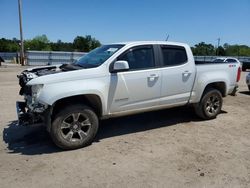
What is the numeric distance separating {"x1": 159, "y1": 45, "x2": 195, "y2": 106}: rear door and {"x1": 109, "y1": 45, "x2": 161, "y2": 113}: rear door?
214 millimetres

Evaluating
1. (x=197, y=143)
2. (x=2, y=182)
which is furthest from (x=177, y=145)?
(x=2, y=182)

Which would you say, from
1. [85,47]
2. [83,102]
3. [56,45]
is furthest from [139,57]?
[56,45]

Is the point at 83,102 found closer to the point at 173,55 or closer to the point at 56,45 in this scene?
the point at 173,55

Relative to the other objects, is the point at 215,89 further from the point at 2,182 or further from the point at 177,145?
the point at 2,182

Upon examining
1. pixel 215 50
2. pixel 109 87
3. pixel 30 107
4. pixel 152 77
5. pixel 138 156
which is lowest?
pixel 138 156

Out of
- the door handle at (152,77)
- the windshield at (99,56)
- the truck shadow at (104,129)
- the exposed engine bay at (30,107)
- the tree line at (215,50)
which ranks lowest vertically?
the truck shadow at (104,129)

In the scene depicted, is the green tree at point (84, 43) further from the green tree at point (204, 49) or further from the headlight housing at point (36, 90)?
the headlight housing at point (36, 90)

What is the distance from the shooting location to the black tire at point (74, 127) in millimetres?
4676

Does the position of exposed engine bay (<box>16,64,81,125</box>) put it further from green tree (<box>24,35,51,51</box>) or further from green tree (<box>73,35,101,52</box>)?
green tree (<box>24,35,51,51</box>)

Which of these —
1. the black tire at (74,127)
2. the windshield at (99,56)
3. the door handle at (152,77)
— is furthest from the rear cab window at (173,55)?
the black tire at (74,127)

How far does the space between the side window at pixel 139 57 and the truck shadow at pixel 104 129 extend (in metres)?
1.46

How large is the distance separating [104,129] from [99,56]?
1663mm

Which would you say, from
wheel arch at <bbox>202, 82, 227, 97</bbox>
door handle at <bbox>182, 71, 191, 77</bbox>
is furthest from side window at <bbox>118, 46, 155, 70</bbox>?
wheel arch at <bbox>202, 82, 227, 97</bbox>

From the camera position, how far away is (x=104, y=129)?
20.0 ft
